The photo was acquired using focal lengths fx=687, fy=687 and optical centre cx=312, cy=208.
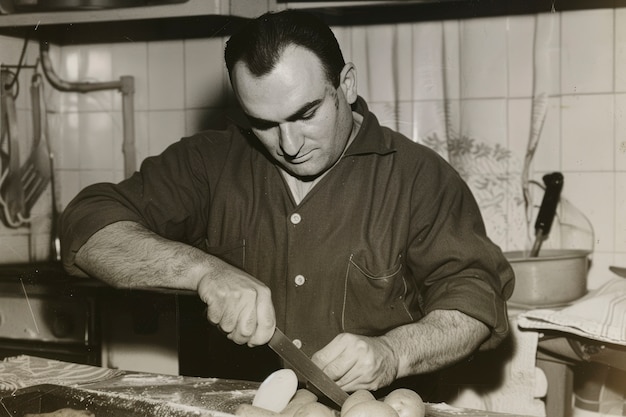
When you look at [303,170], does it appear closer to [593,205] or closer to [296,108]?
[296,108]

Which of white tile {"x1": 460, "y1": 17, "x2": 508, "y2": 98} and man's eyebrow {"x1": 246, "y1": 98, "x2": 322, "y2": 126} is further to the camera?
white tile {"x1": 460, "y1": 17, "x2": 508, "y2": 98}

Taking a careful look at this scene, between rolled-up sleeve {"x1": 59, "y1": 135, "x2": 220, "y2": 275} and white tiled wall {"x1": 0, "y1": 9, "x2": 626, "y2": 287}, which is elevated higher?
white tiled wall {"x1": 0, "y1": 9, "x2": 626, "y2": 287}

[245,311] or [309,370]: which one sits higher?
[245,311]

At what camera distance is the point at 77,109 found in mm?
2828

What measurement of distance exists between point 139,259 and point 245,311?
1.22 ft

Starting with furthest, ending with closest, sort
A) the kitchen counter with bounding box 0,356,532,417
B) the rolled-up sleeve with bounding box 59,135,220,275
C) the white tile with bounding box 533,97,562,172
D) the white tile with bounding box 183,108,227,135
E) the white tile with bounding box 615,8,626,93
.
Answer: the white tile with bounding box 183,108,227,135 → the white tile with bounding box 533,97,562,172 → the white tile with bounding box 615,8,626,93 → the rolled-up sleeve with bounding box 59,135,220,275 → the kitchen counter with bounding box 0,356,532,417

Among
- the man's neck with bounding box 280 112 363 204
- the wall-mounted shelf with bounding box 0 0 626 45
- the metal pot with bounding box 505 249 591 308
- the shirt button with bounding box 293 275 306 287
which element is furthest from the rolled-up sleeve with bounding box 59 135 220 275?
the metal pot with bounding box 505 249 591 308

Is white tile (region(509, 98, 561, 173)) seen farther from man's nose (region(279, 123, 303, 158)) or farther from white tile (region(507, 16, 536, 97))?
man's nose (region(279, 123, 303, 158))

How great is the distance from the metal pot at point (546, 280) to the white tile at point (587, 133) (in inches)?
16.3

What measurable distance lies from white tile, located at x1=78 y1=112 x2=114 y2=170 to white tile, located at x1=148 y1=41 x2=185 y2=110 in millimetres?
240

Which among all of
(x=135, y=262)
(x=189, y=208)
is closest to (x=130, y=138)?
(x=189, y=208)

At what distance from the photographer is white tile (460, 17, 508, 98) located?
2.24 metres

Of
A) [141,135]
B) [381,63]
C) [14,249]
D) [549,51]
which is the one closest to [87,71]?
[141,135]

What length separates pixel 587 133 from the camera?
218 cm
